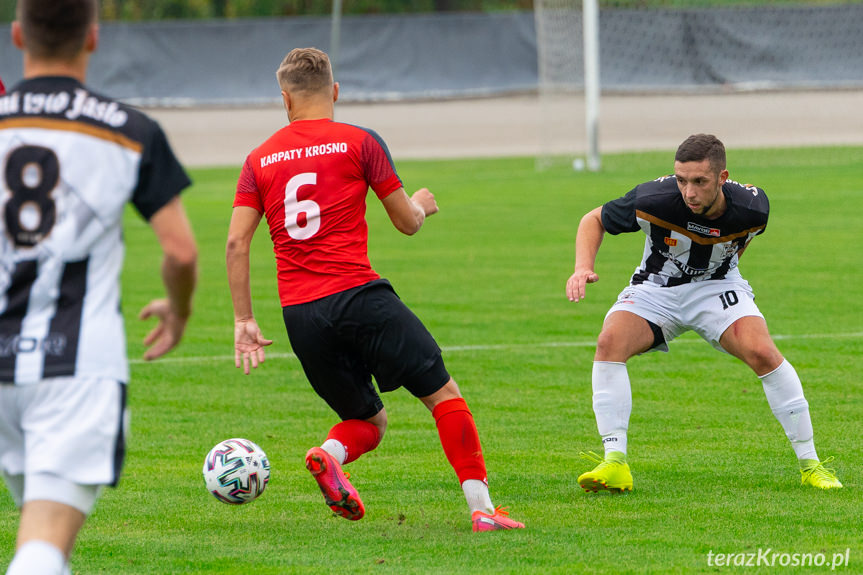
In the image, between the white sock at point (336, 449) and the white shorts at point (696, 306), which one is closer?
the white sock at point (336, 449)

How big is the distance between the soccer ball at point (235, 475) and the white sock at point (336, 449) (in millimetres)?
419

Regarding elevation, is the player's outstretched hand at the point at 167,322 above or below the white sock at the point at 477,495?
above

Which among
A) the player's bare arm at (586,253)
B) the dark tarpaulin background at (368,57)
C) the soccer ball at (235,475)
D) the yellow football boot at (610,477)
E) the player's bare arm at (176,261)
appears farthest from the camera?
the dark tarpaulin background at (368,57)

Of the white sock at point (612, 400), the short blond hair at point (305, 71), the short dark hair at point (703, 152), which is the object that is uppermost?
the short blond hair at point (305, 71)

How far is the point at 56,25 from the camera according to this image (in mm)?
3355

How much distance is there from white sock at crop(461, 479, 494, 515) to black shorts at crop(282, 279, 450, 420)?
1.41 feet

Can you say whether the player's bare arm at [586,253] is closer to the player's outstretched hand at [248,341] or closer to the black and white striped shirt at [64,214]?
the player's outstretched hand at [248,341]

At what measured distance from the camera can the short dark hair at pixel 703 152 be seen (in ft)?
19.7

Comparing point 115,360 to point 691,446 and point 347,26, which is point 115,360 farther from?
point 347,26

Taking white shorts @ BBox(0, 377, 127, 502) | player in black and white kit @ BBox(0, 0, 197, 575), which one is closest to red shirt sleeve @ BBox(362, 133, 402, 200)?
player in black and white kit @ BBox(0, 0, 197, 575)

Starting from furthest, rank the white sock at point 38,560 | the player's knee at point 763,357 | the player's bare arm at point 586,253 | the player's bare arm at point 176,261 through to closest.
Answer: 1. the player's knee at point 763,357
2. the player's bare arm at point 586,253
3. the player's bare arm at point 176,261
4. the white sock at point 38,560

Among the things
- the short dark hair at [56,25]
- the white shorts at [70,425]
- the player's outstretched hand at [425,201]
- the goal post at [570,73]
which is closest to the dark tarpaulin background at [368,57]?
the goal post at [570,73]

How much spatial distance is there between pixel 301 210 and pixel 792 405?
269 centimetres

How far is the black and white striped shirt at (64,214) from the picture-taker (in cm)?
336
